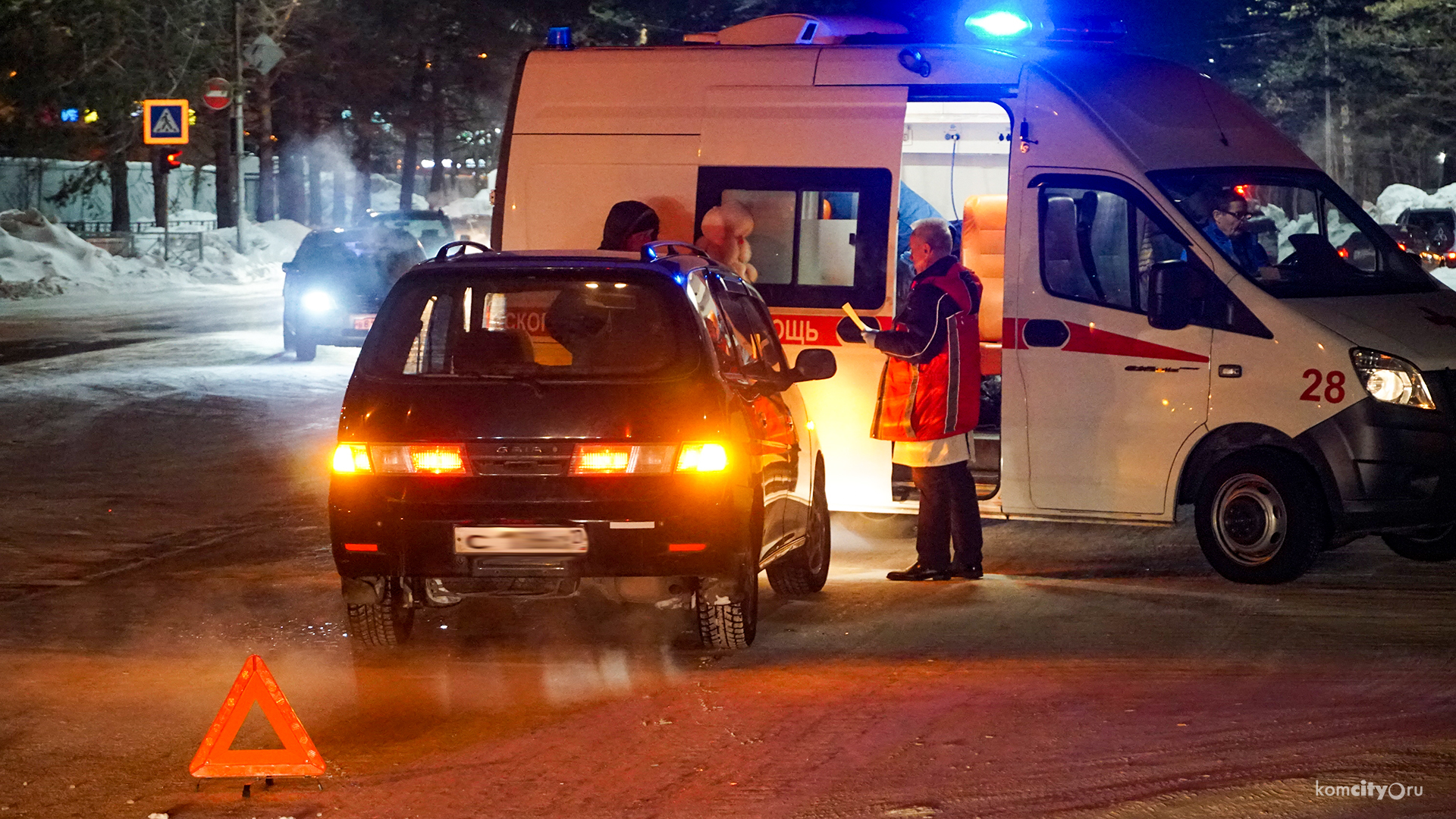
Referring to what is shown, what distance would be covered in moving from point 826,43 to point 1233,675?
482cm

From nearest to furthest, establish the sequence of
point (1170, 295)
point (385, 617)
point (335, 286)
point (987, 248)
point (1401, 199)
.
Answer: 1. point (385, 617)
2. point (1170, 295)
3. point (987, 248)
4. point (335, 286)
5. point (1401, 199)

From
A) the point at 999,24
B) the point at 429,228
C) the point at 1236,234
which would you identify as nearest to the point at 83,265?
the point at 429,228

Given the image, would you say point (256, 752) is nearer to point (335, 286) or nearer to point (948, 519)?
point (948, 519)

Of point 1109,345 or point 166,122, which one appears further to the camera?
point 166,122

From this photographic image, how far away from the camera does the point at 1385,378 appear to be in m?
8.42

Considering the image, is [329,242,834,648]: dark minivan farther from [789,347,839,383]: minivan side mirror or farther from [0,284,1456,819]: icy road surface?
[789,347,839,383]: minivan side mirror

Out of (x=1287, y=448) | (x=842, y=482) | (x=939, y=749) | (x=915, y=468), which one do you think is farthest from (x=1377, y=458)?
(x=939, y=749)

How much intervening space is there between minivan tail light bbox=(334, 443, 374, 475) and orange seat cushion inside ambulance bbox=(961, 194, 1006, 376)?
615 centimetres

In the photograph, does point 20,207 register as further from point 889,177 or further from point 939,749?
point 939,749

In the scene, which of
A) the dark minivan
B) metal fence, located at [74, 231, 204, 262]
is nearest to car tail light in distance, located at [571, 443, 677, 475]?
the dark minivan

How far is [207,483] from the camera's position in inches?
488

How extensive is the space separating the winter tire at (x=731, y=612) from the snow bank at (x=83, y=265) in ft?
94.7

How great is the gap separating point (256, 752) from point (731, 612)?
7.41ft

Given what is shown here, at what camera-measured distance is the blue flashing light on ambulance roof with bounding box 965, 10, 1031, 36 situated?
10.3 metres
